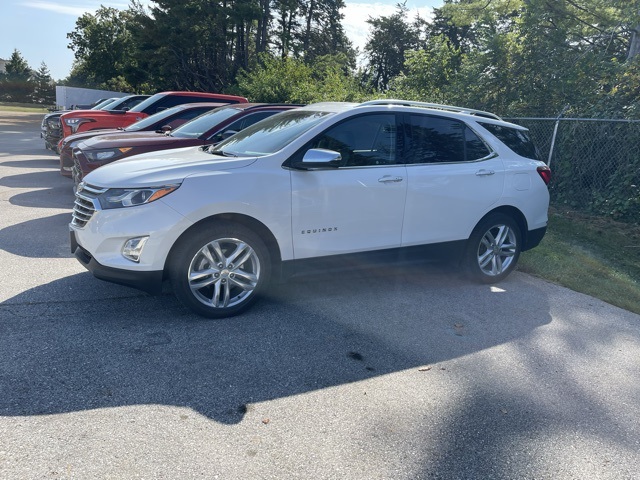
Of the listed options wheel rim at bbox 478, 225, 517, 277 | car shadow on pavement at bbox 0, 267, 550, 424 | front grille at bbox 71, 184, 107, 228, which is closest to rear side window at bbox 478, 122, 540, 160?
wheel rim at bbox 478, 225, 517, 277

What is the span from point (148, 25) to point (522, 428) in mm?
37797

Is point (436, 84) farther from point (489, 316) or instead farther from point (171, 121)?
point (489, 316)

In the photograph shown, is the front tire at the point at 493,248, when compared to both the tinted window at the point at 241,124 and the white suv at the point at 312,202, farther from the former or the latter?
the tinted window at the point at 241,124

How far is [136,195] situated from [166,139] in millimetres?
3899

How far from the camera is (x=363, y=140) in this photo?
5.33 metres

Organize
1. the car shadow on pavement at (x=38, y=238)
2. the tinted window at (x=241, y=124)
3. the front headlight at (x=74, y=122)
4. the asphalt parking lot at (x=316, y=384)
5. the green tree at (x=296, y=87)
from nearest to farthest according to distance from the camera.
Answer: the asphalt parking lot at (x=316, y=384) < the car shadow on pavement at (x=38, y=238) < the tinted window at (x=241, y=124) < the front headlight at (x=74, y=122) < the green tree at (x=296, y=87)

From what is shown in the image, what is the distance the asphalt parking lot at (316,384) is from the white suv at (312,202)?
409 mm

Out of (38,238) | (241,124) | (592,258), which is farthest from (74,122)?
(592,258)

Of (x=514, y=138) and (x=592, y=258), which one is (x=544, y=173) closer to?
(x=514, y=138)

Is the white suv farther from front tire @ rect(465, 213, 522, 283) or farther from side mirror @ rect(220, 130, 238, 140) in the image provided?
side mirror @ rect(220, 130, 238, 140)

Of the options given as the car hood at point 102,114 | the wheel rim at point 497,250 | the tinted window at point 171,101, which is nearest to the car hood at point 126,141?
the wheel rim at point 497,250

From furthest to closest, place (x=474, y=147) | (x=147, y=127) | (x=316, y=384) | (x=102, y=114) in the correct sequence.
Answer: (x=102, y=114) → (x=147, y=127) → (x=474, y=147) → (x=316, y=384)

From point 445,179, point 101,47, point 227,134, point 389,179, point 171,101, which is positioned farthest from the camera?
point 101,47

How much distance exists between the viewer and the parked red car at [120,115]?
12359 millimetres
